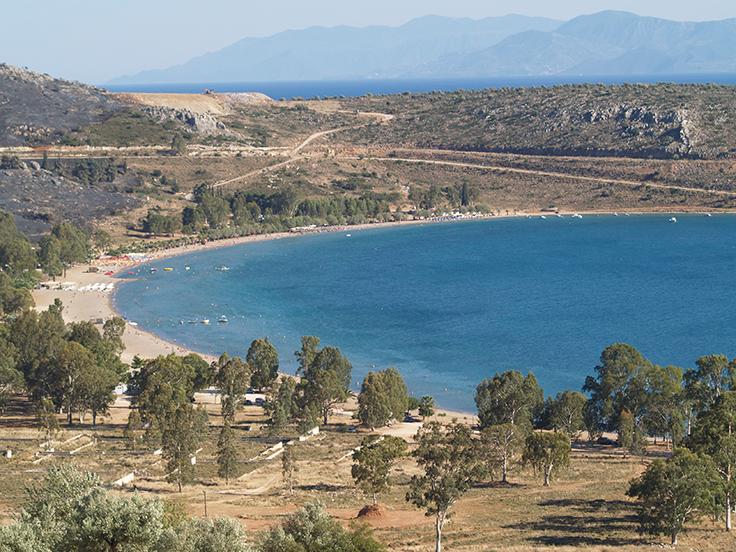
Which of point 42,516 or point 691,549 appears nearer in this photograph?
point 42,516

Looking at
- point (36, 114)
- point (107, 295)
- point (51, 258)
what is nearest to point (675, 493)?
point (107, 295)

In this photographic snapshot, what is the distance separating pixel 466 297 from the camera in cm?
11138

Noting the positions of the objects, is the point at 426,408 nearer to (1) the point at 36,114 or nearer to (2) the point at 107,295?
(2) the point at 107,295

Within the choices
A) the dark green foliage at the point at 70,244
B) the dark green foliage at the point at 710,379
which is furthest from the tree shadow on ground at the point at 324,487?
the dark green foliage at the point at 70,244

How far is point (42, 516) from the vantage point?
1129 inches

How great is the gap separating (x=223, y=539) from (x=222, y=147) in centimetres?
16708

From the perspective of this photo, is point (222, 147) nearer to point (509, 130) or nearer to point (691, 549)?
point (509, 130)

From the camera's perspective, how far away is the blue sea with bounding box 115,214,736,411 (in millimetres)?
87438

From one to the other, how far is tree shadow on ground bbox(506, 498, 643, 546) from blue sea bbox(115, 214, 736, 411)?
2785 centimetres

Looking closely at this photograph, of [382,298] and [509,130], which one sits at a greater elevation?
[509,130]

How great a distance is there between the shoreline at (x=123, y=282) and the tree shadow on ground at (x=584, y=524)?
26.4 metres

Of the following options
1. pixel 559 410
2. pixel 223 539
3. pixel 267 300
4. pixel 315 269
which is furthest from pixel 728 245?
pixel 223 539

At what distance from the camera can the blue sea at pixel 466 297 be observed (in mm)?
87438

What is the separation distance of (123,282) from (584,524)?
85354 mm
